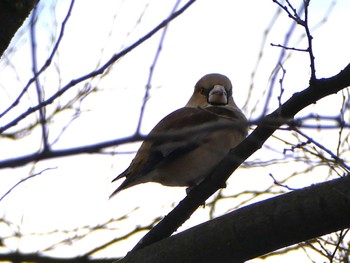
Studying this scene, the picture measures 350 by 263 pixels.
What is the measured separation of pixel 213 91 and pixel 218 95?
59mm

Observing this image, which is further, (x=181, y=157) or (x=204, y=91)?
(x=204, y=91)

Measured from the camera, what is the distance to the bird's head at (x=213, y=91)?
612cm

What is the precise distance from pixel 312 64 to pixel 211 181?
3.32 ft

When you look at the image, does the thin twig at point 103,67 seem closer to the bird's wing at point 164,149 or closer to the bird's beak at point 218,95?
the bird's wing at point 164,149

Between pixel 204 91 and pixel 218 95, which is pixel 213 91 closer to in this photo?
pixel 218 95

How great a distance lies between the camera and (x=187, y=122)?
17.6 feet

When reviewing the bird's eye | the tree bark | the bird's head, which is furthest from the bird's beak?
the tree bark

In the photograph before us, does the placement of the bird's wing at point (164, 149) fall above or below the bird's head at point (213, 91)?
below

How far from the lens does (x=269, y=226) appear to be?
3.40m

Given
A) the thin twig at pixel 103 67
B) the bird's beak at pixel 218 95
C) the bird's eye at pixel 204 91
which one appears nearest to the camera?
the thin twig at pixel 103 67

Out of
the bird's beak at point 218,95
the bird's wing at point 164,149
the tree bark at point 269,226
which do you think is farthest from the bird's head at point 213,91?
the tree bark at point 269,226

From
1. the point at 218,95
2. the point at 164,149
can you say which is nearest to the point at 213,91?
the point at 218,95

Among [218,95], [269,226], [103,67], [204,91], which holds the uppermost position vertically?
[204,91]

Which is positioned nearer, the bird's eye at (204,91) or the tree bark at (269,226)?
the tree bark at (269,226)
